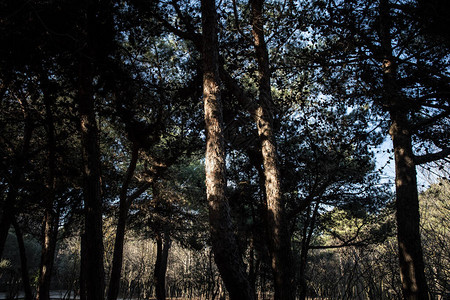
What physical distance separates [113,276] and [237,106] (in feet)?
22.2

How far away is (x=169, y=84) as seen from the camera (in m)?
8.73

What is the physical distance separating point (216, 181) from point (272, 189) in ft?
5.73

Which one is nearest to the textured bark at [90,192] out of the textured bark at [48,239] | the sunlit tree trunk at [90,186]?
the sunlit tree trunk at [90,186]

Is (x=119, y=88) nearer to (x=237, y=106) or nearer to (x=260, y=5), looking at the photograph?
(x=237, y=106)

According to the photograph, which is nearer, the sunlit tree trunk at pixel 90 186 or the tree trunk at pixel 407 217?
the sunlit tree trunk at pixel 90 186

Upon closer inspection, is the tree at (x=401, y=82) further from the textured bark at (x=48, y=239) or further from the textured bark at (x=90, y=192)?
the textured bark at (x=48, y=239)

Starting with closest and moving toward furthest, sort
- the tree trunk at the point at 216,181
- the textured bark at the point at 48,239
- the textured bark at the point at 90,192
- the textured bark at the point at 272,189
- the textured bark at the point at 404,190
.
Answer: the tree trunk at the point at 216,181
the textured bark at the point at 90,192
the textured bark at the point at 404,190
the textured bark at the point at 272,189
the textured bark at the point at 48,239

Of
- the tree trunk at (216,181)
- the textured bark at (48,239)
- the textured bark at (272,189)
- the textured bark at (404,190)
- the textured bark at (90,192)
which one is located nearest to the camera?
the tree trunk at (216,181)

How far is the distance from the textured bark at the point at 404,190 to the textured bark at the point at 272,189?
7.53 feet

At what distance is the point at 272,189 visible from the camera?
19.4 ft

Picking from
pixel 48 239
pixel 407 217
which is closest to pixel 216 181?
pixel 407 217

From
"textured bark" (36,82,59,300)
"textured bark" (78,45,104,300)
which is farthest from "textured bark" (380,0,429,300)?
"textured bark" (36,82,59,300)

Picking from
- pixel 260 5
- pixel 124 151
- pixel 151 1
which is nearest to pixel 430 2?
pixel 260 5

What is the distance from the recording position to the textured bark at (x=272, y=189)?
17.3ft
